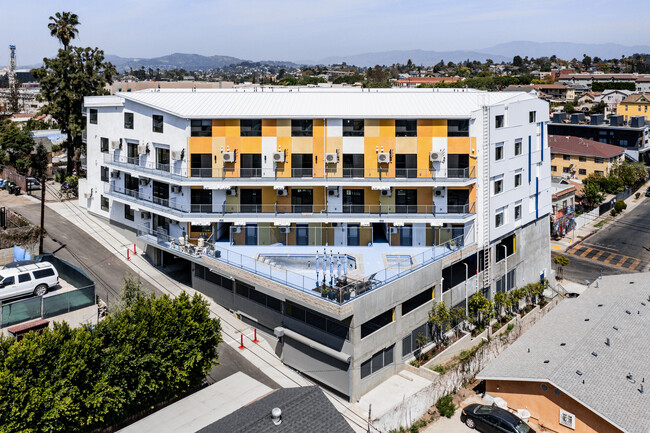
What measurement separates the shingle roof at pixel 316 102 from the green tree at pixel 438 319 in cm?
1231

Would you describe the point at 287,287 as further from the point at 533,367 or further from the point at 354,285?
the point at 533,367

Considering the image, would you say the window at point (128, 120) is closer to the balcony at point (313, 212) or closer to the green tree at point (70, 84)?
the balcony at point (313, 212)

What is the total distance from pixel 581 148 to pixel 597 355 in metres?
60.6

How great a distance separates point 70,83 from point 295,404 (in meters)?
46.9

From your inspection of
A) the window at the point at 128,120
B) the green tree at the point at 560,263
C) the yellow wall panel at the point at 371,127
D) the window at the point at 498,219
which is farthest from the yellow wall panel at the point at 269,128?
the green tree at the point at 560,263

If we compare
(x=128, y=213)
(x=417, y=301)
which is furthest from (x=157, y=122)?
(x=417, y=301)

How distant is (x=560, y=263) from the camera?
152 ft

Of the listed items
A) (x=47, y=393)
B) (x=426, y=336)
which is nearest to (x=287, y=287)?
(x=426, y=336)

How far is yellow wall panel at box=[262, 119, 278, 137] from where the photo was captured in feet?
116

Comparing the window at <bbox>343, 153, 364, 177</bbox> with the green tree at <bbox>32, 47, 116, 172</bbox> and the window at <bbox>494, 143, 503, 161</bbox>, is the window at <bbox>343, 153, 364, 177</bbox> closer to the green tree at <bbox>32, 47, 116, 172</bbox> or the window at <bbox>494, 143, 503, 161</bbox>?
the window at <bbox>494, 143, 503, 161</bbox>

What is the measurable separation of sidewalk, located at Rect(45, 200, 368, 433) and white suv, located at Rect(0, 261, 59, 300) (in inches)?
245

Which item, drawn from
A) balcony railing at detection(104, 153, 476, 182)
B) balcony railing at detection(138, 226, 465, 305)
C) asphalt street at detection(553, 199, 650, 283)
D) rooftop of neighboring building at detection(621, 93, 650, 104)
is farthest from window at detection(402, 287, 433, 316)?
rooftop of neighboring building at detection(621, 93, 650, 104)

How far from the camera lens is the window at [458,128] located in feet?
116

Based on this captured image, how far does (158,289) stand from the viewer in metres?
35.9
